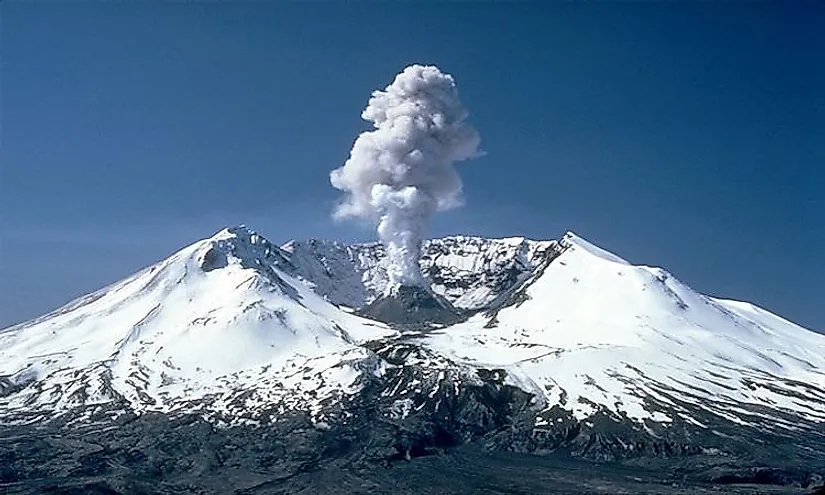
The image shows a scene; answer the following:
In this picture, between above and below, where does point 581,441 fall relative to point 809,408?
below

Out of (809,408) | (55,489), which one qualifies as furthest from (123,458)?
(809,408)

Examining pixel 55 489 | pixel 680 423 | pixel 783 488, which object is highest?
pixel 680 423

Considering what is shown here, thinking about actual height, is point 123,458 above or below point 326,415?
below

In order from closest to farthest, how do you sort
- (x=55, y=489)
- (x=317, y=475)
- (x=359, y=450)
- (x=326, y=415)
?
(x=55, y=489) → (x=317, y=475) → (x=359, y=450) → (x=326, y=415)

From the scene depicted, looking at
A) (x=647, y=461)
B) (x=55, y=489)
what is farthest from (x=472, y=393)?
(x=55, y=489)

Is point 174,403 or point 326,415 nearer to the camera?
point 326,415

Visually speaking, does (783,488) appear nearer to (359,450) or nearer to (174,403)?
(359,450)

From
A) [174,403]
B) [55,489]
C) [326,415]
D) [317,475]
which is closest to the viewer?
[55,489]

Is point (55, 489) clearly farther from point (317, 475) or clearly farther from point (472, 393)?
point (472, 393)

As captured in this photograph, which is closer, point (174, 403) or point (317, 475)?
point (317, 475)
